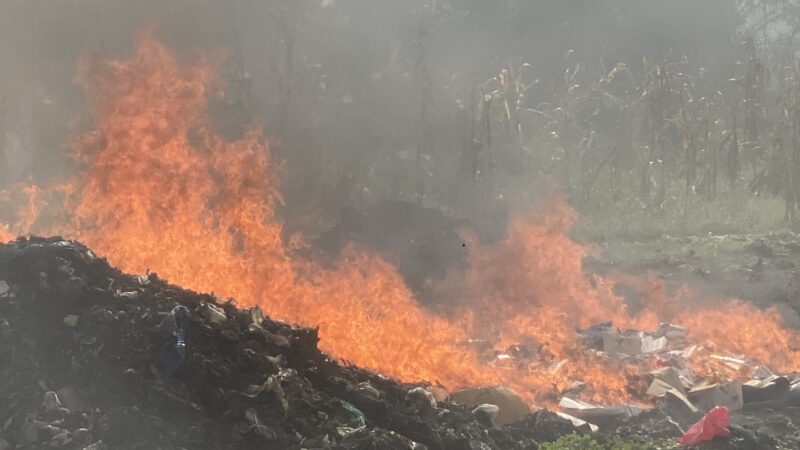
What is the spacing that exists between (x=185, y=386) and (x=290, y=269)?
6.54 m

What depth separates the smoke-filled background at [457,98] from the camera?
16.6 m

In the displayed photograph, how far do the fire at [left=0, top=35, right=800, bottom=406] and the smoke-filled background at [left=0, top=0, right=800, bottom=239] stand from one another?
5.22 feet

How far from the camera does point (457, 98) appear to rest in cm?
2238

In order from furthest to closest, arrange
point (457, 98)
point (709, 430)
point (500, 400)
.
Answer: point (457, 98) → point (500, 400) → point (709, 430)

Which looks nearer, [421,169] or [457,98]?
[421,169]

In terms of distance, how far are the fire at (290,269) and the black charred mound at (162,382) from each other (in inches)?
93.7

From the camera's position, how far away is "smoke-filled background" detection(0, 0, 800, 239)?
16578 millimetres

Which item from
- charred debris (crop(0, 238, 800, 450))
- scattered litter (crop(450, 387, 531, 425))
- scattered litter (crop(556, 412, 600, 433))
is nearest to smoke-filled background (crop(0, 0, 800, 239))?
scattered litter (crop(450, 387, 531, 425))

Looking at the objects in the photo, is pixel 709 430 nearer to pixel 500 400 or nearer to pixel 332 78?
pixel 500 400

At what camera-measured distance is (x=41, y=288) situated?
6.79 meters

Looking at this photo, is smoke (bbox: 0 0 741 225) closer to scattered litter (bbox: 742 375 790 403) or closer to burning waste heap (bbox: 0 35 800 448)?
burning waste heap (bbox: 0 35 800 448)

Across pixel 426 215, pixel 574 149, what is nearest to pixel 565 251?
pixel 426 215

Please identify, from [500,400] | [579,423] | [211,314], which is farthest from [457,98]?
[211,314]

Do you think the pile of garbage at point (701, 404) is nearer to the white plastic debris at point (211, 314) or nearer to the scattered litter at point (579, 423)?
the scattered litter at point (579, 423)
